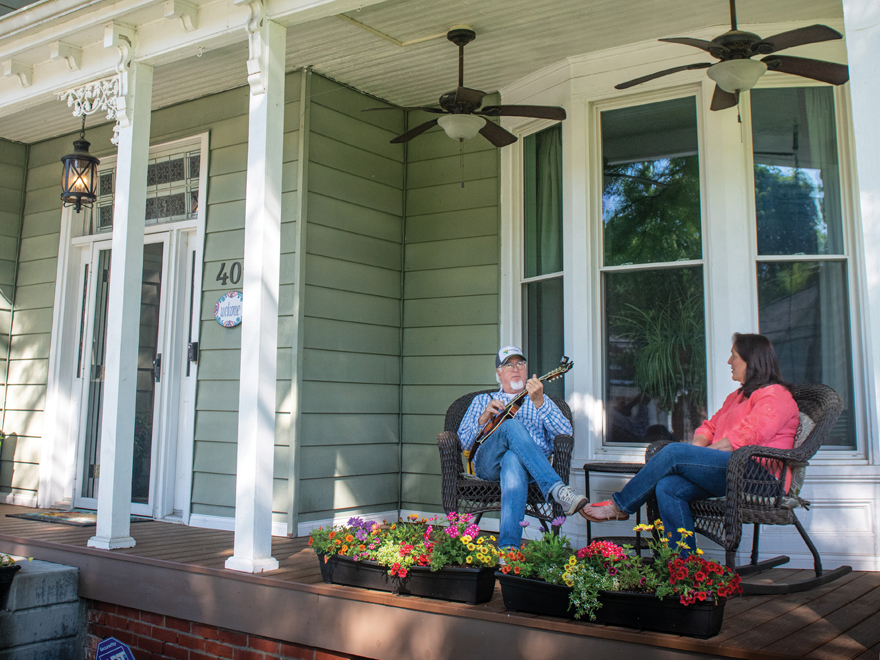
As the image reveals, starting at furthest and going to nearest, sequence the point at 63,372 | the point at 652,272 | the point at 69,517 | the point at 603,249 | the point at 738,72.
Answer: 1. the point at 63,372
2. the point at 69,517
3. the point at 603,249
4. the point at 652,272
5. the point at 738,72

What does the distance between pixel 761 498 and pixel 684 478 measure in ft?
0.94

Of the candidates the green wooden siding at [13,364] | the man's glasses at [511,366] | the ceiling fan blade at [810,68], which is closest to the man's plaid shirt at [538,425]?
the man's glasses at [511,366]

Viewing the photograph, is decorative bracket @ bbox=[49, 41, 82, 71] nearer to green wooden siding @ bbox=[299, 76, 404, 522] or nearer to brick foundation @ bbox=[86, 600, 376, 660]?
green wooden siding @ bbox=[299, 76, 404, 522]

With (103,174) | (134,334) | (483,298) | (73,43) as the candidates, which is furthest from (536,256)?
(103,174)

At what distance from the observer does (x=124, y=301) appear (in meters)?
3.59

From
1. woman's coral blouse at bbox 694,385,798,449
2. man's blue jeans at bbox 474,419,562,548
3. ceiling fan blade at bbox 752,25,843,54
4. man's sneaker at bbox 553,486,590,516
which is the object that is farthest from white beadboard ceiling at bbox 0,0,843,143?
man's sneaker at bbox 553,486,590,516

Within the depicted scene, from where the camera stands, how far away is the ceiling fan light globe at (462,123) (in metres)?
3.87

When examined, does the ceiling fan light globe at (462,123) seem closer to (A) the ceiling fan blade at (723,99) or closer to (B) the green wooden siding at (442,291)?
(B) the green wooden siding at (442,291)

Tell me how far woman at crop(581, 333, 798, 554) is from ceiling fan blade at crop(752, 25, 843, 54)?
118cm

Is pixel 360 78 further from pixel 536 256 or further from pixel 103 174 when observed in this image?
pixel 103 174

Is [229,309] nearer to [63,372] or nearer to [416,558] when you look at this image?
[63,372]

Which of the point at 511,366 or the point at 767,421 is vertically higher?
the point at 511,366

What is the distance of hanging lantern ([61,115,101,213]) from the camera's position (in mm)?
4770

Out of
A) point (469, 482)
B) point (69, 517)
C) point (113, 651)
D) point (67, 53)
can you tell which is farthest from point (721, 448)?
point (69, 517)
